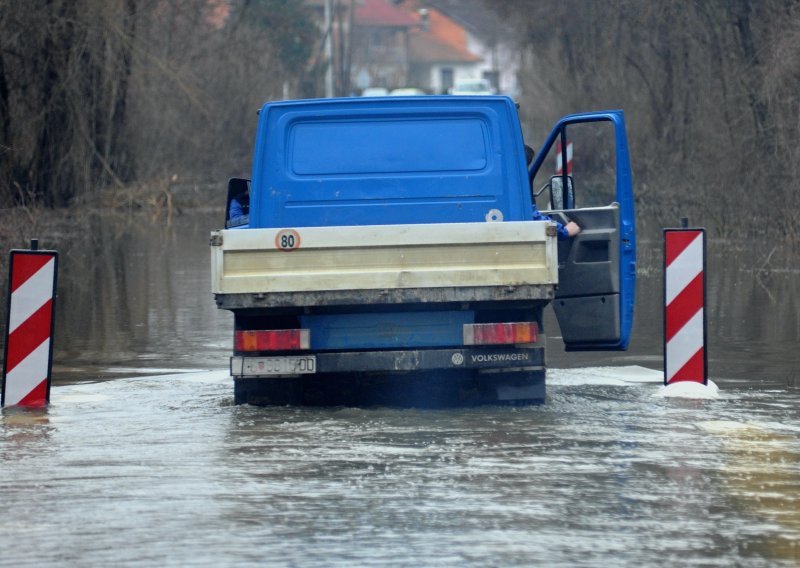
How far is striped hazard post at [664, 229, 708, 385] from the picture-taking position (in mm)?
10500

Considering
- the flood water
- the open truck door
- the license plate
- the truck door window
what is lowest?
the flood water

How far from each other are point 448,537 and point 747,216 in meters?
19.1

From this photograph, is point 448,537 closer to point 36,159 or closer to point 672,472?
point 672,472

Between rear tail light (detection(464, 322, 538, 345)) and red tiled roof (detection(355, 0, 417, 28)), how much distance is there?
12579cm

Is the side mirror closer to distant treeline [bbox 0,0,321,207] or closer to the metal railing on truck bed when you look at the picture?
the metal railing on truck bed

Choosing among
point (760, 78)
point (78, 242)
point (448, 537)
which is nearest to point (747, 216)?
point (760, 78)

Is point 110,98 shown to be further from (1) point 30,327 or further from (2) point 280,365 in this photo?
(2) point 280,365

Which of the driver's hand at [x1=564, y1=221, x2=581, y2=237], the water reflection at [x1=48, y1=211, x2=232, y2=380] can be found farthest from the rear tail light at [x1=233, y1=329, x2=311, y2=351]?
the water reflection at [x1=48, y1=211, x2=232, y2=380]

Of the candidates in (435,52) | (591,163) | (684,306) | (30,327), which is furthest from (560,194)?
(435,52)

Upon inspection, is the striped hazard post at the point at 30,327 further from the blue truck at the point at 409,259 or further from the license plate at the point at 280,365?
the license plate at the point at 280,365

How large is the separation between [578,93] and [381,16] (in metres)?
102

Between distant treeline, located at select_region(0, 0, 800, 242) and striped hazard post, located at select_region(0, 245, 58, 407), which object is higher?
distant treeline, located at select_region(0, 0, 800, 242)

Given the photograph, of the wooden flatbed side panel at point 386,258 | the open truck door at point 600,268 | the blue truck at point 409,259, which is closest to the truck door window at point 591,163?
the open truck door at point 600,268

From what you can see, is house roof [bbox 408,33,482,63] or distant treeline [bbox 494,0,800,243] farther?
house roof [bbox 408,33,482,63]
